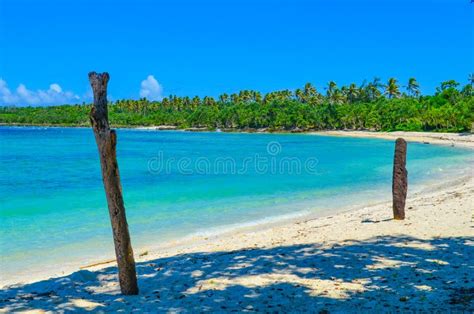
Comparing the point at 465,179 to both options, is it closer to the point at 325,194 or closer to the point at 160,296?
the point at 325,194

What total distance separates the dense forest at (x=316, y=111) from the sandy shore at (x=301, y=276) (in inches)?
2118

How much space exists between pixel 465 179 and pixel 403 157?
1515 cm

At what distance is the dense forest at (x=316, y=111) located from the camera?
302ft

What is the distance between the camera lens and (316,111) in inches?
4732

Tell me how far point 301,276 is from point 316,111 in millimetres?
115160

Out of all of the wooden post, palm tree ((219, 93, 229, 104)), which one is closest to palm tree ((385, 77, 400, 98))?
palm tree ((219, 93, 229, 104))

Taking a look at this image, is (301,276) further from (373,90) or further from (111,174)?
(373,90)

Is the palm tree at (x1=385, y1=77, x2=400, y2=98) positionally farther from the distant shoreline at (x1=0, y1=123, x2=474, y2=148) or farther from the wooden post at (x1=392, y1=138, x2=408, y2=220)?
the wooden post at (x1=392, y1=138, x2=408, y2=220)

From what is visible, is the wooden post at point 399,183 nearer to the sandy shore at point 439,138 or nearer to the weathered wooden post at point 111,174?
the weathered wooden post at point 111,174

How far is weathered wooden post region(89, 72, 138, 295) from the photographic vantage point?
6055 mm

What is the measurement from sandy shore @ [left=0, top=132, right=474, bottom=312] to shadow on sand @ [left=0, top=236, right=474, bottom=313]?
13mm

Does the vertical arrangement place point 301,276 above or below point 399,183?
below

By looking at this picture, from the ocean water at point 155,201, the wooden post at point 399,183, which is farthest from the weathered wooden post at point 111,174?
the wooden post at point 399,183

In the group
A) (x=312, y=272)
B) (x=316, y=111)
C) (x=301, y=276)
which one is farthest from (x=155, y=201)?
(x=316, y=111)
